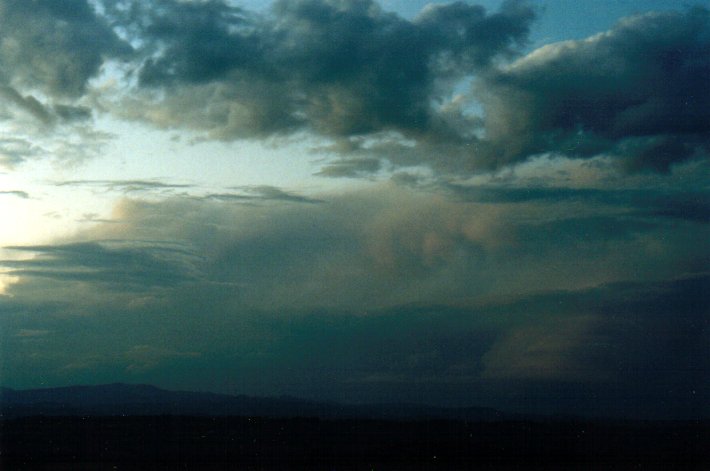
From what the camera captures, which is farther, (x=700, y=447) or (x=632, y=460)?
(x=700, y=447)

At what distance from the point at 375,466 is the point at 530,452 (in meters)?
29.4

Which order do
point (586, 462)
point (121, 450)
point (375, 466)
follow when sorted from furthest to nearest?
point (121, 450)
point (586, 462)
point (375, 466)

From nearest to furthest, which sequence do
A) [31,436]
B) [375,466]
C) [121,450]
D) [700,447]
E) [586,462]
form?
[375,466] → [586,462] → [121,450] → [700,447] → [31,436]

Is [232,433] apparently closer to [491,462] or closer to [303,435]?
[303,435]

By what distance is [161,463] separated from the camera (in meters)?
75.1

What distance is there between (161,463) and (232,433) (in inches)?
1860

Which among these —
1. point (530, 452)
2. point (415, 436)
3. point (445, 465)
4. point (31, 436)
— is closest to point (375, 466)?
point (445, 465)

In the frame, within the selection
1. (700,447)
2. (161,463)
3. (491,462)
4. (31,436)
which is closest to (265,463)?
(161,463)

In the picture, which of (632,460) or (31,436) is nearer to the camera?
(632,460)

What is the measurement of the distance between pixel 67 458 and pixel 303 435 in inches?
1827

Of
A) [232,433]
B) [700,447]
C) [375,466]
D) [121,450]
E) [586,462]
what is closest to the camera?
[375,466]

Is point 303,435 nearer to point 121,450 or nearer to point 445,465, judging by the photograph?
point 121,450

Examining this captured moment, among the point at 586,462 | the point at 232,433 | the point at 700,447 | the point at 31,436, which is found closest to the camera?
the point at 586,462

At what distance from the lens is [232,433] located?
121 metres
